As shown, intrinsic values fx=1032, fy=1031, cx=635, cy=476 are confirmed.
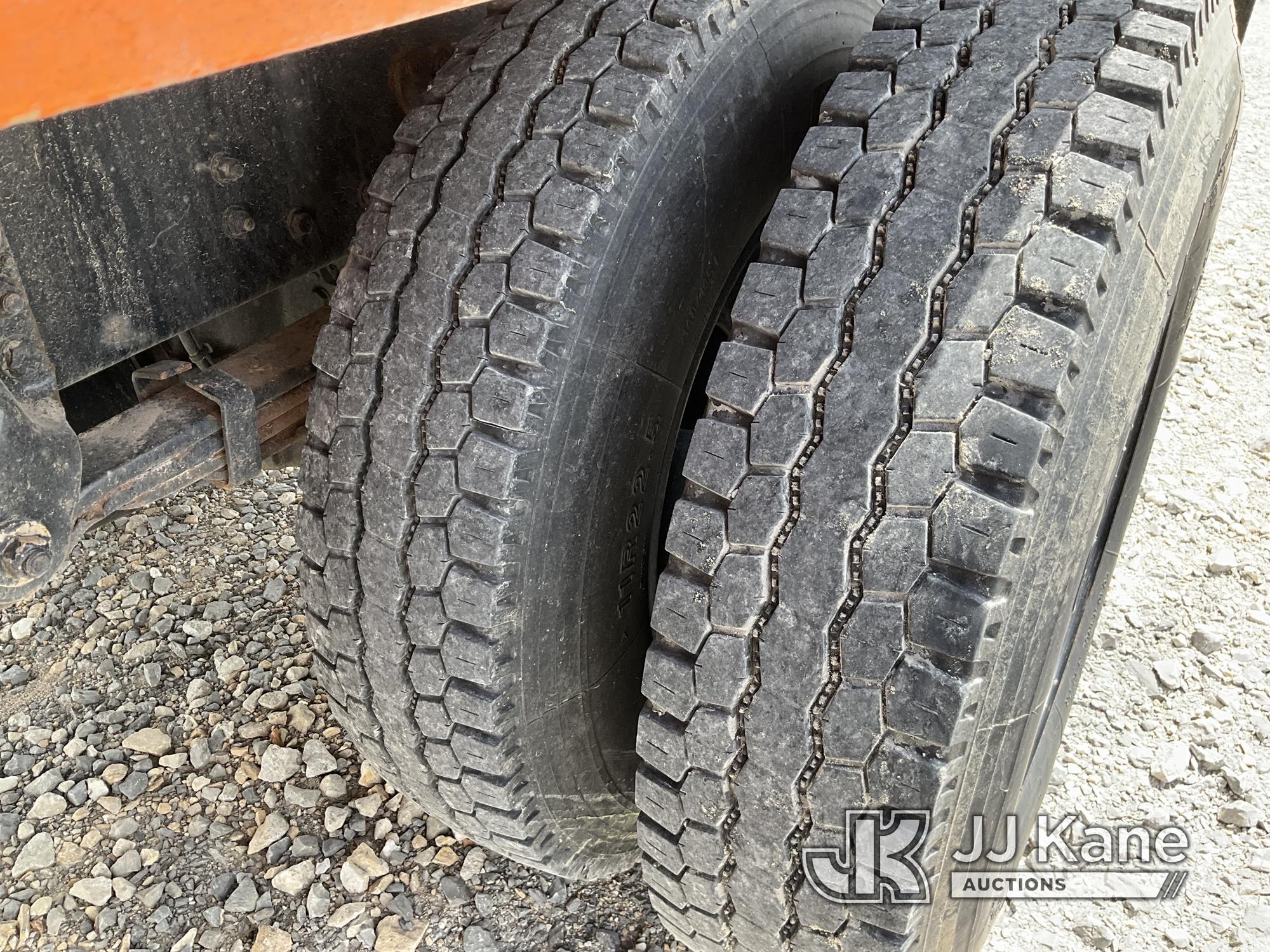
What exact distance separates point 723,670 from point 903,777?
0.91 ft

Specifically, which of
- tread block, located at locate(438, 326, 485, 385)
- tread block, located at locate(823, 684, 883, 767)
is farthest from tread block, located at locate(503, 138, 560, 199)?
tread block, located at locate(823, 684, 883, 767)

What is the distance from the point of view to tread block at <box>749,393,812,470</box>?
1.38 m

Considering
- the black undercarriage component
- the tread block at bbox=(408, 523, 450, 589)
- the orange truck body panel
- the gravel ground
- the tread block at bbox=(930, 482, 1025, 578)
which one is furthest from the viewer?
the gravel ground

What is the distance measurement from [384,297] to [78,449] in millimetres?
498

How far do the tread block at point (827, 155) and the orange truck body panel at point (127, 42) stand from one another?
773 millimetres

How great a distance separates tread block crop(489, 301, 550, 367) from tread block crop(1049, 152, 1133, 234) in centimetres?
73

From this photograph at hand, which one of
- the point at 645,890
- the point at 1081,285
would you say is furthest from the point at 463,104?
the point at 645,890

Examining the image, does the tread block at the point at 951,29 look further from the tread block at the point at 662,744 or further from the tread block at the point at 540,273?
the tread block at the point at 662,744

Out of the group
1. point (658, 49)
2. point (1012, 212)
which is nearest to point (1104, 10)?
point (1012, 212)

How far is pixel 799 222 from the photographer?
4.81 ft

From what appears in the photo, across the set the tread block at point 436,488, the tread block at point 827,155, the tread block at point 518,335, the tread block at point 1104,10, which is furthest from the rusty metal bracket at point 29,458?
the tread block at point 1104,10

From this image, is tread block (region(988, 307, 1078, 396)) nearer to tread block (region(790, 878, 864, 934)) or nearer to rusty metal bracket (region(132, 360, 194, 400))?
tread block (region(790, 878, 864, 934))

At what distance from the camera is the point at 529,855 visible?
1941mm

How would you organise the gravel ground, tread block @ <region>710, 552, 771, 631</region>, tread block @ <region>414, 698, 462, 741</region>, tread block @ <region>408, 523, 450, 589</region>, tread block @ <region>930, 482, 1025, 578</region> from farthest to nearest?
the gravel ground, tread block @ <region>414, 698, 462, 741</region>, tread block @ <region>408, 523, 450, 589</region>, tread block @ <region>710, 552, 771, 631</region>, tread block @ <region>930, 482, 1025, 578</region>
